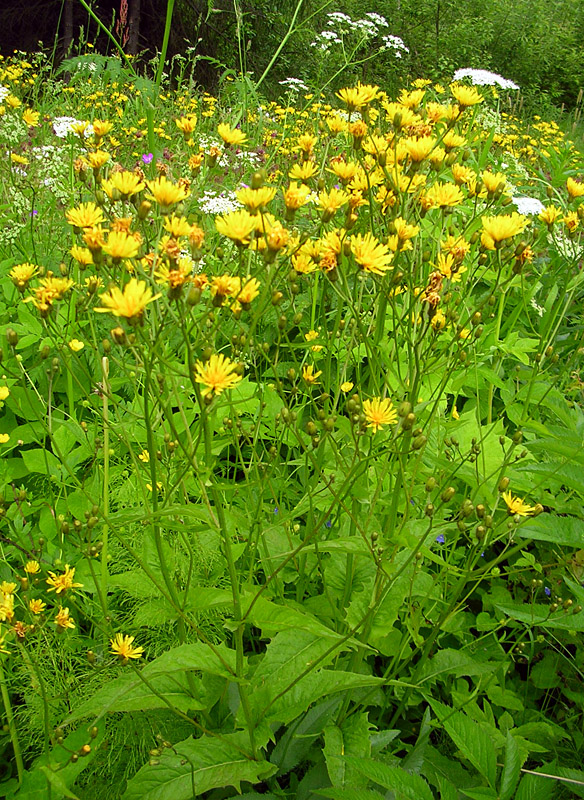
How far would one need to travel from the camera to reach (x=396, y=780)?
3.54 feet

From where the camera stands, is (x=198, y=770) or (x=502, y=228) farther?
(x=502, y=228)

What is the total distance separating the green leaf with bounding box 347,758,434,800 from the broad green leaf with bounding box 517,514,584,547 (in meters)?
0.61

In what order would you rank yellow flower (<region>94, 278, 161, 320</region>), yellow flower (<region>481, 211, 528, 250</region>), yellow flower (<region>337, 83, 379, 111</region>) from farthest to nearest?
yellow flower (<region>337, 83, 379, 111</region>) → yellow flower (<region>481, 211, 528, 250</region>) → yellow flower (<region>94, 278, 161, 320</region>)

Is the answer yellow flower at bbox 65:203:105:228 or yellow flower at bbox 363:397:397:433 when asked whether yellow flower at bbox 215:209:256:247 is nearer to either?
yellow flower at bbox 65:203:105:228

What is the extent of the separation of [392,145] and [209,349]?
926 mm

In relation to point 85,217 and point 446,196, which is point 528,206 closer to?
point 446,196

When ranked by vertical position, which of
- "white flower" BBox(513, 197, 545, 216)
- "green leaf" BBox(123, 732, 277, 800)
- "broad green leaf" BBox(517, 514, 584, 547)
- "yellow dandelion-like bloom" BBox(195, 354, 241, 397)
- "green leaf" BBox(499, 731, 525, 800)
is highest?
"white flower" BBox(513, 197, 545, 216)

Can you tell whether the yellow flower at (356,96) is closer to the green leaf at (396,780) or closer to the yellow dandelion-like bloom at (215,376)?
the yellow dandelion-like bloom at (215,376)

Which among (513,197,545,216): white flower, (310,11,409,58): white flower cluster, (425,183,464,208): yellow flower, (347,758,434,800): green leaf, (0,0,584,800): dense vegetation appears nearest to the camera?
(347,758,434,800): green leaf

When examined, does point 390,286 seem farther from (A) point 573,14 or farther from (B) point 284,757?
(A) point 573,14

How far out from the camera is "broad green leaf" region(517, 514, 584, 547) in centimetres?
144

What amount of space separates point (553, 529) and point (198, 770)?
95cm

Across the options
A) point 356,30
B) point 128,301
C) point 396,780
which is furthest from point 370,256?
point 356,30

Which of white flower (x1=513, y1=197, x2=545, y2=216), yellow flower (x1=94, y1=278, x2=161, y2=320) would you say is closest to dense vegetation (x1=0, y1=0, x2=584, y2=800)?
yellow flower (x1=94, y1=278, x2=161, y2=320)
